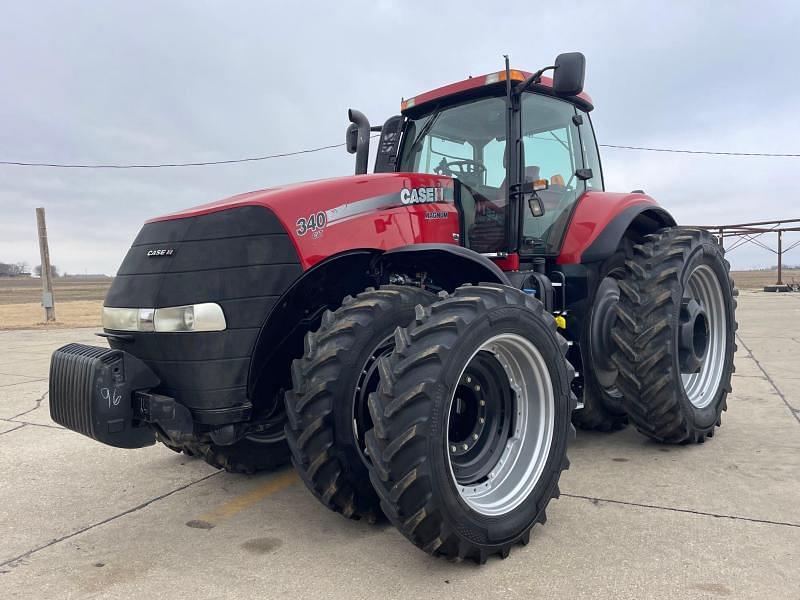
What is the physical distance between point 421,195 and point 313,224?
860 mm

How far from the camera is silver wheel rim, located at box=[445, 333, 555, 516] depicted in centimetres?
285

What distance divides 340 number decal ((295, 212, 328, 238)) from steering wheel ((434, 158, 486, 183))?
4.62ft

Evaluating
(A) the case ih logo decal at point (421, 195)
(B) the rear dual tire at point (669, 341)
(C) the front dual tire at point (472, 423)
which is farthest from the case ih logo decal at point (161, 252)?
(B) the rear dual tire at point (669, 341)

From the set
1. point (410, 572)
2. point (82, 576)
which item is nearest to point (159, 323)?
point (82, 576)

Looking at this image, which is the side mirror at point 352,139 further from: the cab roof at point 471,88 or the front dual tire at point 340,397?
the front dual tire at point 340,397

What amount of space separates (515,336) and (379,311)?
66 cm

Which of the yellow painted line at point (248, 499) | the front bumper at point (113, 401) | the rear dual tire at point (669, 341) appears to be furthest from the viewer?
the rear dual tire at point (669, 341)

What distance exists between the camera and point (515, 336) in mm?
2863

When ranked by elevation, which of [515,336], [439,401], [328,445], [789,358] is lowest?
[789,358]

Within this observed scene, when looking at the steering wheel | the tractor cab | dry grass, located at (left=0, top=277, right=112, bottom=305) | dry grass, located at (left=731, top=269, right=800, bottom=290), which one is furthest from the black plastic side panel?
dry grass, located at (left=731, top=269, right=800, bottom=290)

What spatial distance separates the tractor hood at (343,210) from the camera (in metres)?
2.96

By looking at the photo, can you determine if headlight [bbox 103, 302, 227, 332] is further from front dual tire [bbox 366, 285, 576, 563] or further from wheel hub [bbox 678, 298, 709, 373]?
wheel hub [bbox 678, 298, 709, 373]

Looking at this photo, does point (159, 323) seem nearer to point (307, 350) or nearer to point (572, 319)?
point (307, 350)

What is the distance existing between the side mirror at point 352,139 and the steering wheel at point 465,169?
0.77 metres
